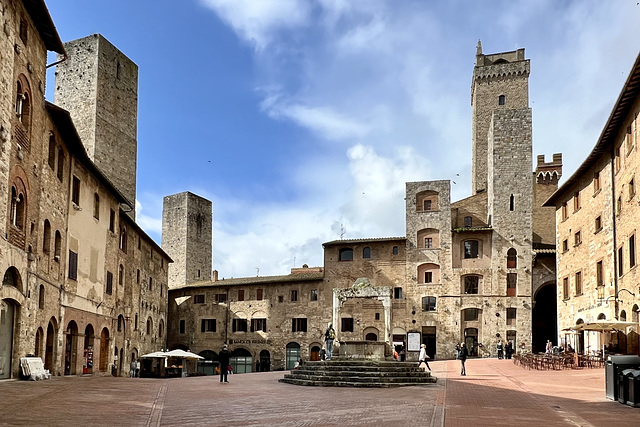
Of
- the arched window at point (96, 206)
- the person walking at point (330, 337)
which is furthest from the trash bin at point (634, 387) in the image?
the arched window at point (96, 206)

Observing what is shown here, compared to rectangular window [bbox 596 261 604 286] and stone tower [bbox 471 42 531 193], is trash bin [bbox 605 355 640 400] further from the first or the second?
stone tower [bbox 471 42 531 193]

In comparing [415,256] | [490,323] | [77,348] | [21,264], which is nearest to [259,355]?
[415,256]

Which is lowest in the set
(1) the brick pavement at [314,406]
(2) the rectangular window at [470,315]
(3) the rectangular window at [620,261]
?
(1) the brick pavement at [314,406]

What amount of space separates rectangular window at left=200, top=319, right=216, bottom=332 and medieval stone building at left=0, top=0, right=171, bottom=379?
970 cm

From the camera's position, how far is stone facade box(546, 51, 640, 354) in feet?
86.9

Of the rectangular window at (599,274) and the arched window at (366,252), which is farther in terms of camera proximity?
the arched window at (366,252)

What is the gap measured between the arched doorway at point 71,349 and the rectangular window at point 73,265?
1.78 metres

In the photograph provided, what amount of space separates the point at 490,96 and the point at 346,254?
2391 centimetres

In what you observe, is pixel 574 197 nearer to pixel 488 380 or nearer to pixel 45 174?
pixel 488 380

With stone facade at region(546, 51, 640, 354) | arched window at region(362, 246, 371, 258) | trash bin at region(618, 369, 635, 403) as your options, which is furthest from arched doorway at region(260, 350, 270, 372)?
trash bin at region(618, 369, 635, 403)

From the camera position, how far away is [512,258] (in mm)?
46688

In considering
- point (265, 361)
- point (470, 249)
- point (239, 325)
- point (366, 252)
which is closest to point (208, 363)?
point (239, 325)

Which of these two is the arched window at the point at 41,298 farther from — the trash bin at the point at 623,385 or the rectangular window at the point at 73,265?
the trash bin at the point at 623,385

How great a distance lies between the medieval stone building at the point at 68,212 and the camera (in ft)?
63.0
